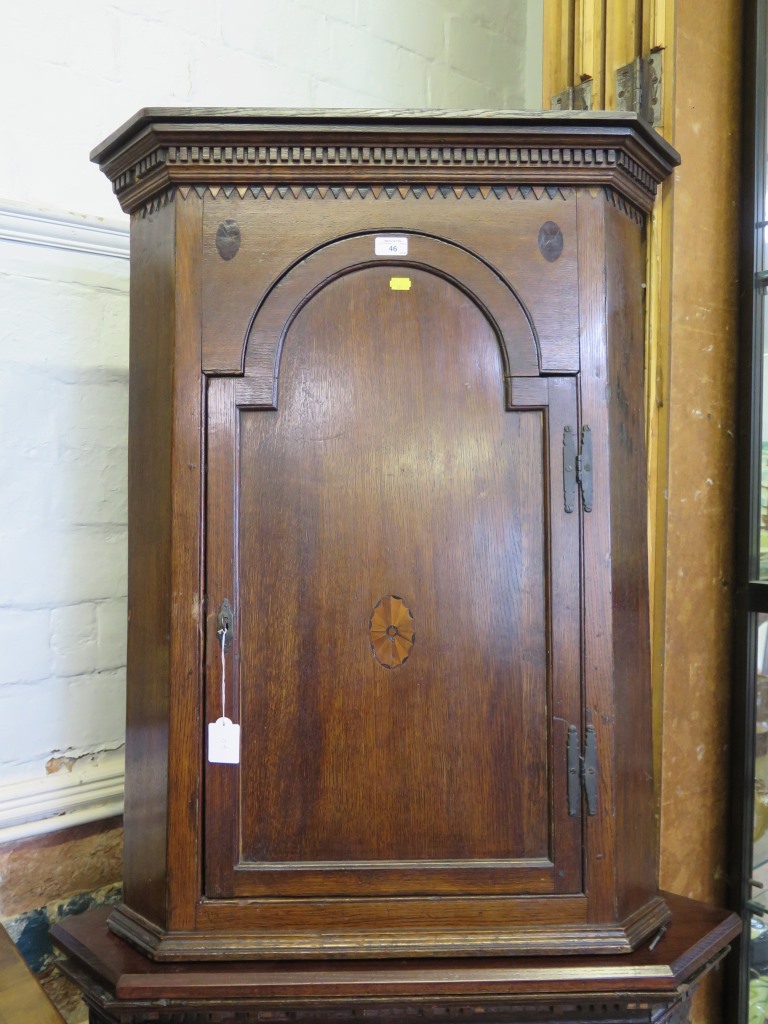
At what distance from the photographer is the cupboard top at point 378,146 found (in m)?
1.25

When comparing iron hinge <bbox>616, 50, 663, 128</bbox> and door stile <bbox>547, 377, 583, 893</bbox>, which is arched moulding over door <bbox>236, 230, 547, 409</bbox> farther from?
iron hinge <bbox>616, 50, 663, 128</bbox>

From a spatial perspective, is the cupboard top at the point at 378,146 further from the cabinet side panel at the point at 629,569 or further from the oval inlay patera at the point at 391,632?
the oval inlay patera at the point at 391,632

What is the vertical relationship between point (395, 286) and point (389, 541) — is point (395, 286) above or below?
above

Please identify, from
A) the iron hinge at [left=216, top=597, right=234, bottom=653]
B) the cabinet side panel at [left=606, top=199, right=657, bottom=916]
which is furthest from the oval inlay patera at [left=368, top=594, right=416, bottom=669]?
the cabinet side panel at [left=606, top=199, right=657, bottom=916]

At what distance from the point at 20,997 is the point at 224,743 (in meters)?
0.44

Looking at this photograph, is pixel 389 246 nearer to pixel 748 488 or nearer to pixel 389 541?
pixel 389 541

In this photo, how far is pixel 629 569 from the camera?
54.0 inches

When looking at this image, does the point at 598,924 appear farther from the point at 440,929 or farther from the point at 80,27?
the point at 80,27

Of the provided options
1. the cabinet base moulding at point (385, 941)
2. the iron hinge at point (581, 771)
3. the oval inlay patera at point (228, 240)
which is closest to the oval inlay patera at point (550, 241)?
the oval inlay patera at point (228, 240)

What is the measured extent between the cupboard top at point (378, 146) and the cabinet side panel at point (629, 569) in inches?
4.2

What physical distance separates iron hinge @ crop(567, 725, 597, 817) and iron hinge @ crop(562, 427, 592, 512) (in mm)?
323

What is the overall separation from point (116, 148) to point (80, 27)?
0.56 metres

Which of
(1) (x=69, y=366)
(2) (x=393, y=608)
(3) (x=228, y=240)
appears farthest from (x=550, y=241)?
(1) (x=69, y=366)

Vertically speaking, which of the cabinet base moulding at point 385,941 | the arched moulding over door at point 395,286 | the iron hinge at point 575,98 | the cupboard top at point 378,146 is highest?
the iron hinge at point 575,98
